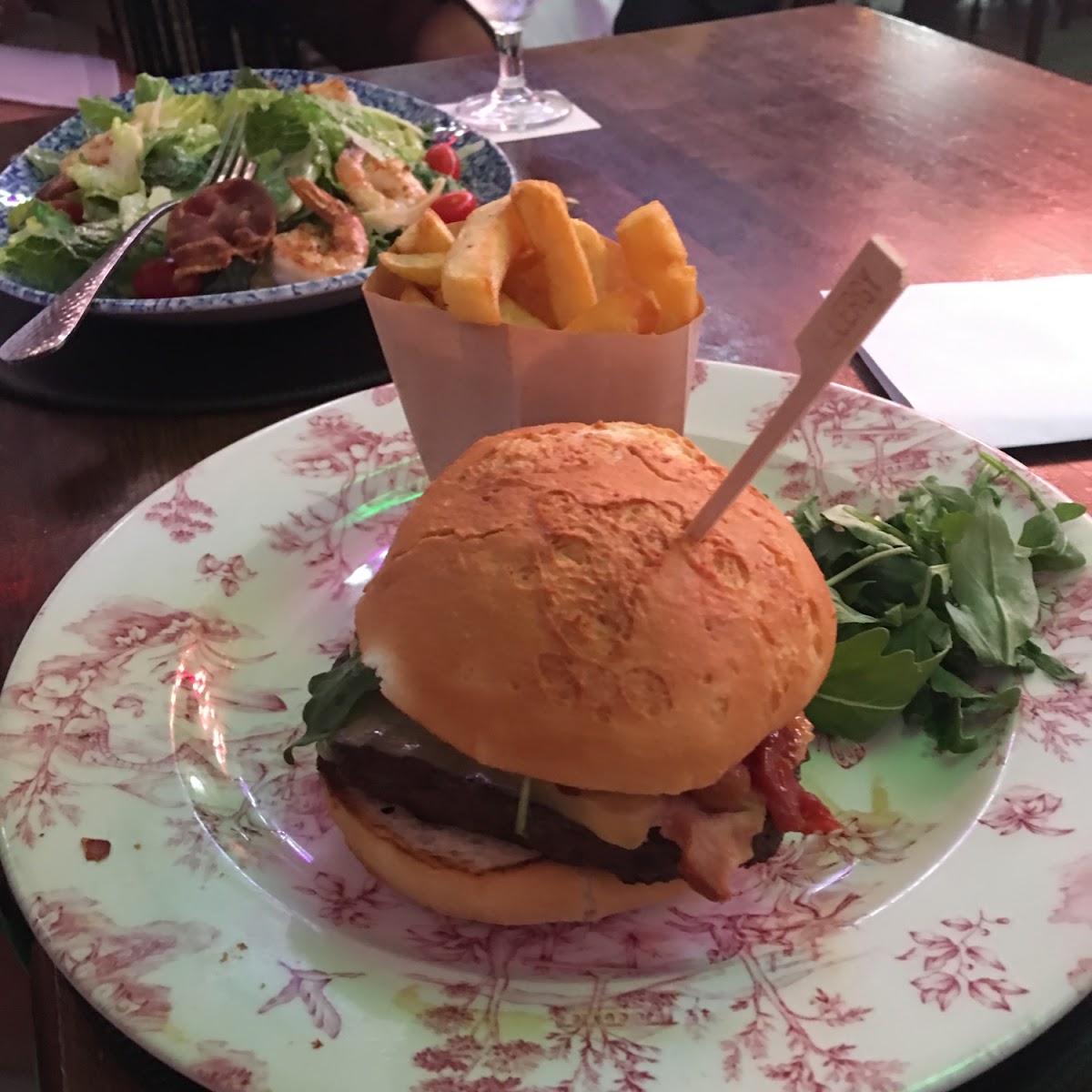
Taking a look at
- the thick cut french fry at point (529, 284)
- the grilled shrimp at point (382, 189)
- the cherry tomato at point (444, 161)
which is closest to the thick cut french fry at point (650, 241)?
the thick cut french fry at point (529, 284)

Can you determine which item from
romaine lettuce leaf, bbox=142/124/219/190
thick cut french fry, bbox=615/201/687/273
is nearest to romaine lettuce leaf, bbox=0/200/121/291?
romaine lettuce leaf, bbox=142/124/219/190

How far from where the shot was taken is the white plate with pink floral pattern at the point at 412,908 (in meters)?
1.05

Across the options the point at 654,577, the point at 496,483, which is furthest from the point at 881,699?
the point at 496,483

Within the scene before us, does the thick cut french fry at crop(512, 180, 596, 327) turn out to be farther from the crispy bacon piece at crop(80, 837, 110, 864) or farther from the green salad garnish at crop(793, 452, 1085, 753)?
the crispy bacon piece at crop(80, 837, 110, 864)

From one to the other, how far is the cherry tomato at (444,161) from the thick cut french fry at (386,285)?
128cm

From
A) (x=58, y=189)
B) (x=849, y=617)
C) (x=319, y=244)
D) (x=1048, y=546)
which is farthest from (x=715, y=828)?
(x=58, y=189)

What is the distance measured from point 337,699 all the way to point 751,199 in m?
2.24

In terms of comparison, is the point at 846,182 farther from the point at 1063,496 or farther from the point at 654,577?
the point at 654,577

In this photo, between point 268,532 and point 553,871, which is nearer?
point 553,871

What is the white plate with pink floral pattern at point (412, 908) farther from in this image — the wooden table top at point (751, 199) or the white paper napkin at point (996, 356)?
the white paper napkin at point (996, 356)

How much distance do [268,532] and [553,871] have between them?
35.8 inches

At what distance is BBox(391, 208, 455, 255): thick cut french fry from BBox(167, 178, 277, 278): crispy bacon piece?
0.76 meters

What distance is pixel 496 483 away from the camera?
1373mm

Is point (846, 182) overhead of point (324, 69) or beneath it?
overhead
